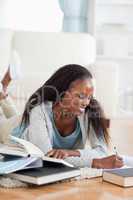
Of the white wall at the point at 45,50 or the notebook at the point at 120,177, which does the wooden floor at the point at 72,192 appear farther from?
the white wall at the point at 45,50

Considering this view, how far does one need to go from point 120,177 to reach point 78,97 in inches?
23.9

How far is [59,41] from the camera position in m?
2.95

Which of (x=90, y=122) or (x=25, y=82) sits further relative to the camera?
(x=25, y=82)

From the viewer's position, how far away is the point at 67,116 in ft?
5.50

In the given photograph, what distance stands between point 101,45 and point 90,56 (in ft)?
2.59

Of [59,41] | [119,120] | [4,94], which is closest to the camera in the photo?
[4,94]

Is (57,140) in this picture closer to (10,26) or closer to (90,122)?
(90,122)

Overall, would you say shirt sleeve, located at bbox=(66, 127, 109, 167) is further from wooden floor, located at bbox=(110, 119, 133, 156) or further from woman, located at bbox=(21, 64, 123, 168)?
wooden floor, located at bbox=(110, 119, 133, 156)

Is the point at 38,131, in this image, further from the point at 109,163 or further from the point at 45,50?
the point at 45,50

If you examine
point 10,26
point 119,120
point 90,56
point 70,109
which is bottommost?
point 119,120

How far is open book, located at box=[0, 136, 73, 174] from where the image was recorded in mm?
1011

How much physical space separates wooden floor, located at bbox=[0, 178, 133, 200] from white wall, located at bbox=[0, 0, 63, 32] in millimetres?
2674

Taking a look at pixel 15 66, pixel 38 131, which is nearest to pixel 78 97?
pixel 38 131

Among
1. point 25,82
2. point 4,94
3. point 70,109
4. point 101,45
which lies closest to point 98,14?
point 101,45
